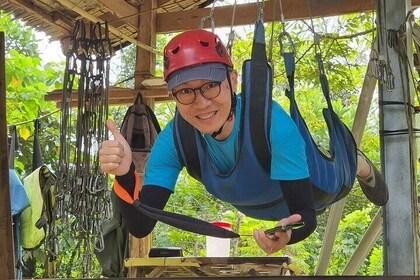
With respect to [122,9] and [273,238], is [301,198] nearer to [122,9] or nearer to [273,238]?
[273,238]

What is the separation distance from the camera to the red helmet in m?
1.83

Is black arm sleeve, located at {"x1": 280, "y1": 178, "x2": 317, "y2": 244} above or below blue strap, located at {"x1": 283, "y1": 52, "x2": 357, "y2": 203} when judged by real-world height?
below

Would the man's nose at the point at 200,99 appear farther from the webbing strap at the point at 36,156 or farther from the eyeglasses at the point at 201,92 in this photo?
the webbing strap at the point at 36,156

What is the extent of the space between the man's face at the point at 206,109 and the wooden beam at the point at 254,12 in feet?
4.31

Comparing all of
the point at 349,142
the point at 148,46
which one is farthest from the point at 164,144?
the point at 148,46

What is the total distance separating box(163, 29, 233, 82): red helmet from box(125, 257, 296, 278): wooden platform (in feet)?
3.70

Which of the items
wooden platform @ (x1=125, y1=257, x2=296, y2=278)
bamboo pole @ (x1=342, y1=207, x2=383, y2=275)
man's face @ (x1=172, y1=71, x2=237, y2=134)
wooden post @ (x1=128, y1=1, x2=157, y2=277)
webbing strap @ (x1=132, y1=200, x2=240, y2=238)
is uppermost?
wooden post @ (x1=128, y1=1, x2=157, y2=277)

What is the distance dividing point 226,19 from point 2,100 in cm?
185

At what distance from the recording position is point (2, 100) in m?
1.86

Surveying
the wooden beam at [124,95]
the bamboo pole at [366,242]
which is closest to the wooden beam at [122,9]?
the wooden beam at [124,95]

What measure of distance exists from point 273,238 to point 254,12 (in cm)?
210

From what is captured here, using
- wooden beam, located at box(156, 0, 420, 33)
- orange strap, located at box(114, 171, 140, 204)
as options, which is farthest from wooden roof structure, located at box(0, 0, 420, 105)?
orange strap, located at box(114, 171, 140, 204)

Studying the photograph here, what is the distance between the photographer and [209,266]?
2904 millimetres

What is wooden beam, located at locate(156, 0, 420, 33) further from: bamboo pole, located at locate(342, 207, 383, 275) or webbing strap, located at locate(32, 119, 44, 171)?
bamboo pole, located at locate(342, 207, 383, 275)
